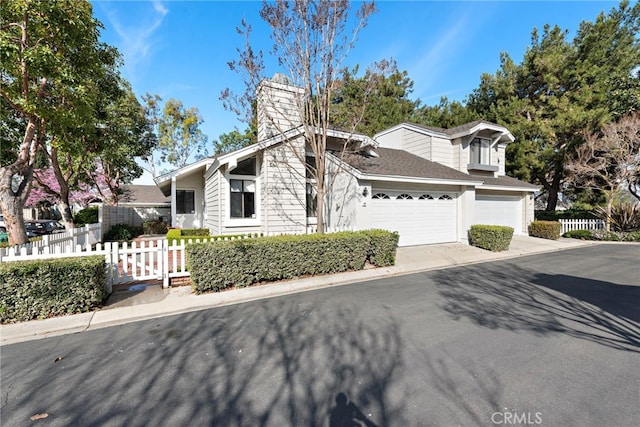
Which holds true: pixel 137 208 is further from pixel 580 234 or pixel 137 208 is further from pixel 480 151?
pixel 580 234

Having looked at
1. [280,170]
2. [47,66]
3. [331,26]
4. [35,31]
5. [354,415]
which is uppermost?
[331,26]

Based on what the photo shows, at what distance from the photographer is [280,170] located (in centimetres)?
1008

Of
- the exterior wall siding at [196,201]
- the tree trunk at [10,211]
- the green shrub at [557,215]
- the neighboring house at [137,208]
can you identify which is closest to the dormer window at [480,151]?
the green shrub at [557,215]

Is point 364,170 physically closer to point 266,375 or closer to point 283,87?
point 283,87

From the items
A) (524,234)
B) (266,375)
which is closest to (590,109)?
(524,234)

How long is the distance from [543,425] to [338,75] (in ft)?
29.0

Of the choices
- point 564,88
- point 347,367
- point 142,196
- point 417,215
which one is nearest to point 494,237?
point 417,215

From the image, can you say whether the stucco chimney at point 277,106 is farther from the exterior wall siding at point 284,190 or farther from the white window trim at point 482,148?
the white window trim at point 482,148

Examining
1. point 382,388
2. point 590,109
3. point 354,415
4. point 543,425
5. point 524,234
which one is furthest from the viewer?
point 590,109

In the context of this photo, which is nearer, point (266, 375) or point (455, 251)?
point (266, 375)

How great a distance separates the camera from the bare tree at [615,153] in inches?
575

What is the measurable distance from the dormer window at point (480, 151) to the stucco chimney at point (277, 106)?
10.7 meters

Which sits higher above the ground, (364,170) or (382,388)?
(364,170)

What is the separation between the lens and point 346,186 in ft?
35.9
